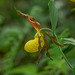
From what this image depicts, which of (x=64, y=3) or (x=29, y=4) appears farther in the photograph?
(x=29, y=4)

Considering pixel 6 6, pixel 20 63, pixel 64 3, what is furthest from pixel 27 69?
pixel 6 6

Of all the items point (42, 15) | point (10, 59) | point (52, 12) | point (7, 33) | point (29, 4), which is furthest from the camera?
point (29, 4)

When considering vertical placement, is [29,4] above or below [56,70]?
below

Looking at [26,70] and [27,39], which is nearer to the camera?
[26,70]

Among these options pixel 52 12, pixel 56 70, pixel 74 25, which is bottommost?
pixel 74 25

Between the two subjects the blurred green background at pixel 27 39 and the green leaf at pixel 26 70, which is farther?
the green leaf at pixel 26 70

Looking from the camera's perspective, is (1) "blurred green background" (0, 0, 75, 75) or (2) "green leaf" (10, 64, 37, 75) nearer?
(1) "blurred green background" (0, 0, 75, 75)

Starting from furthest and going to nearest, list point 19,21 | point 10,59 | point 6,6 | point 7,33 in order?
point 6,6 < point 19,21 < point 7,33 < point 10,59

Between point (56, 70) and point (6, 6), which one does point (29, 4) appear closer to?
point (6, 6)
